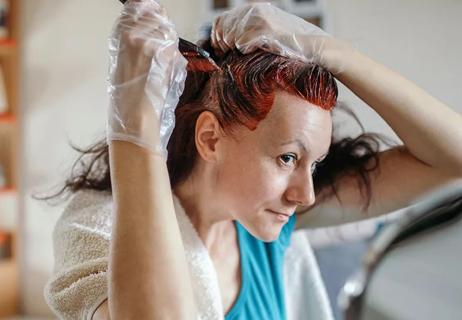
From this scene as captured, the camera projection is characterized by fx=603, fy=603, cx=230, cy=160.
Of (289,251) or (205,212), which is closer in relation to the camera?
(205,212)

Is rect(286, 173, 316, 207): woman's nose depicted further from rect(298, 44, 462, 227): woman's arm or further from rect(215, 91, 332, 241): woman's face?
rect(298, 44, 462, 227): woman's arm

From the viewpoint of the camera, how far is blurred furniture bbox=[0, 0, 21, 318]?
248 centimetres

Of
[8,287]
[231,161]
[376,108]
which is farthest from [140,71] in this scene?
[8,287]

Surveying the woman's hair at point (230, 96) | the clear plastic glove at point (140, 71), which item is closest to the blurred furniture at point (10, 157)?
the woman's hair at point (230, 96)

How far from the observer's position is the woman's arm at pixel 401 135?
0.75 metres

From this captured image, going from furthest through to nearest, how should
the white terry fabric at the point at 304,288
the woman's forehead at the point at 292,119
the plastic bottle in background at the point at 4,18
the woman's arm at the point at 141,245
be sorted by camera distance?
the plastic bottle in background at the point at 4,18
the white terry fabric at the point at 304,288
the woman's forehead at the point at 292,119
the woman's arm at the point at 141,245

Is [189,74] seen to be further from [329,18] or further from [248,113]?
[329,18]

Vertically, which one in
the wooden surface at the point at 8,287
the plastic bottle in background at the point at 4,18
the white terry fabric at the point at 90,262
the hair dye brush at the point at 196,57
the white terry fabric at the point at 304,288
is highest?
the hair dye brush at the point at 196,57

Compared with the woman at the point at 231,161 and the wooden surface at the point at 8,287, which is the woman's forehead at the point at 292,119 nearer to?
the woman at the point at 231,161

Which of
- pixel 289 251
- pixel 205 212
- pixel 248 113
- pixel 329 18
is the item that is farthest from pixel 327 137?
pixel 329 18

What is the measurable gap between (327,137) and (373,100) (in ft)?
0.34

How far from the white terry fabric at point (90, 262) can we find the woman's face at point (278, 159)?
4.0 inches

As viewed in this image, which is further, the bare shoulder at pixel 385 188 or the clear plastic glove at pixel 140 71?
the bare shoulder at pixel 385 188

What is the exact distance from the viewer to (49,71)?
8.04 ft
